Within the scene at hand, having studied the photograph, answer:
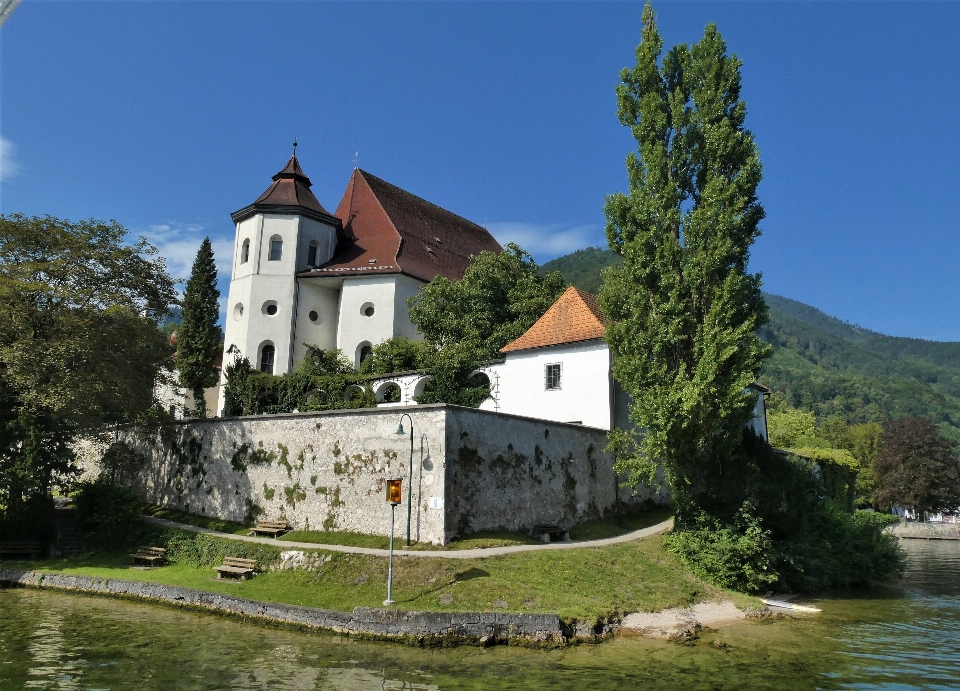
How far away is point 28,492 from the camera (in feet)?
80.3

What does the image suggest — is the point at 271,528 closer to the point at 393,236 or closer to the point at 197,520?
the point at 197,520

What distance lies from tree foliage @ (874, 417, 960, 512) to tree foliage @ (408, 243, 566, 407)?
4886cm

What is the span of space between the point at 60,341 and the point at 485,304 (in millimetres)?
20725

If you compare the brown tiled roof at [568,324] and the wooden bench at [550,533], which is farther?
the brown tiled roof at [568,324]

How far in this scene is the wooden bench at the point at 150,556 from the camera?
72.6 ft

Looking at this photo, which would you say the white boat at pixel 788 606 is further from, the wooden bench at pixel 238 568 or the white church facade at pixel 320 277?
the white church facade at pixel 320 277

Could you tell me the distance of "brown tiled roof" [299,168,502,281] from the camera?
139ft

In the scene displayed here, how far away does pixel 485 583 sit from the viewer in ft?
56.2

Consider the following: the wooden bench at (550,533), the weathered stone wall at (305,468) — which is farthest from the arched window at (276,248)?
the wooden bench at (550,533)

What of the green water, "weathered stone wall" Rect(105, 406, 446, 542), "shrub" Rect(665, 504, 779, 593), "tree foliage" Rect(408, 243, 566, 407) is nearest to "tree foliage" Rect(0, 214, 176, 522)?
"weathered stone wall" Rect(105, 406, 446, 542)

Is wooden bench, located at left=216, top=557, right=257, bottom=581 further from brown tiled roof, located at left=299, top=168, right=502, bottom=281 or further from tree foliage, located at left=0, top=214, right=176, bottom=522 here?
brown tiled roof, located at left=299, top=168, right=502, bottom=281

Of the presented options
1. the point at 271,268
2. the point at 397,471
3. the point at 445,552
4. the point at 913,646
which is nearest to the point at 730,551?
the point at 913,646

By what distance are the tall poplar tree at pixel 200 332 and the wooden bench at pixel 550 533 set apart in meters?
21.8

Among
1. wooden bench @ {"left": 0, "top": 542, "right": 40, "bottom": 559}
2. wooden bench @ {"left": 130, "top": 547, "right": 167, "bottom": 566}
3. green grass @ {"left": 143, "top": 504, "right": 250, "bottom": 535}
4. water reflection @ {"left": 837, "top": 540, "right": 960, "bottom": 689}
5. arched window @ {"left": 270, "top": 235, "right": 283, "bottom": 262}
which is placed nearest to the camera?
water reflection @ {"left": 837, "top": 540, "right": 960, "bottom": 689}
